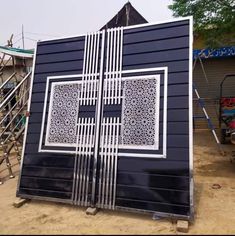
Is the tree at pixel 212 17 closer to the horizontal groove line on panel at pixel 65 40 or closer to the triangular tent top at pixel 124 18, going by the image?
the triangular tent top at pixel 124 18

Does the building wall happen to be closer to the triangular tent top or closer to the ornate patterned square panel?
the triangular tent top

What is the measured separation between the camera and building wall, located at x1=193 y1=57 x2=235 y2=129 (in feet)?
41.2

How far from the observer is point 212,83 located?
1292 cm

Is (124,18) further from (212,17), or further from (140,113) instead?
(140,113)

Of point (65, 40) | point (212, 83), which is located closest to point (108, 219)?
point (65, 40)

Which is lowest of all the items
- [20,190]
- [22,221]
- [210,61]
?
[22,221]

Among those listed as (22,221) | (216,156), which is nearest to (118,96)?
(22,221)

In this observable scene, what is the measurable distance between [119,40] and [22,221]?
2.89 m

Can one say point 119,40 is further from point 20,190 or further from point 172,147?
point 20,190

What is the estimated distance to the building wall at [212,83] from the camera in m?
12.6

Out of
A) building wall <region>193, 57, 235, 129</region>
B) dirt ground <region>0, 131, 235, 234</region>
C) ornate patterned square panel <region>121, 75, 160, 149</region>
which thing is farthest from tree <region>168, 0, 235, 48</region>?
ornate patterned square panel <region>121, 75, 160, 149</region>

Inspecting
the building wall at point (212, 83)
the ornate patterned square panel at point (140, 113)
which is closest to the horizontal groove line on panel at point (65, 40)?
the ornate patterned square panel at point (140, 113)

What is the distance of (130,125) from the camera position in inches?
165

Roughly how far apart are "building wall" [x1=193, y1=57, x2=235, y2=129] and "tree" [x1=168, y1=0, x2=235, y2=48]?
3092 millimetres
